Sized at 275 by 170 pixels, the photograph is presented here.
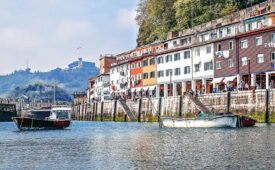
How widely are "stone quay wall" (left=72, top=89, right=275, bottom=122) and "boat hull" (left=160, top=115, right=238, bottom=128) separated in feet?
22.1

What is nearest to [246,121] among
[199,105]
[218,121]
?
[218,121]

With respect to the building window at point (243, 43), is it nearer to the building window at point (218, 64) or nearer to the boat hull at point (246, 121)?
Result: the building window at point (218, 64)

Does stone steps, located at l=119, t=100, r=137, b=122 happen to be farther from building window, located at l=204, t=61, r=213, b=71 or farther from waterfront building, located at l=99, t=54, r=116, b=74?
waterfront building, located at l=99, t=54, r=116, b=74

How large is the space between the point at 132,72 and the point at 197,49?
93.5 ft

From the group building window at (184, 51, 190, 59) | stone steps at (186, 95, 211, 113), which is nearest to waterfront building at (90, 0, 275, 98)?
building window at (184, 51, 190, 59)

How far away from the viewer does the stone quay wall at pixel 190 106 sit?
2484 inches

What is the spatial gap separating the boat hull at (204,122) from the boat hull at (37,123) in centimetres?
1716

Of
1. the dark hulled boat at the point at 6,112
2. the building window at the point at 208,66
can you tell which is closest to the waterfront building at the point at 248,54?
the building window at the point at 208,66

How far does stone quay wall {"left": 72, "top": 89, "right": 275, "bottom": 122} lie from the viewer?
6309cm

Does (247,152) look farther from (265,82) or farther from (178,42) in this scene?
(178,42)

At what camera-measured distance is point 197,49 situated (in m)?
90.8

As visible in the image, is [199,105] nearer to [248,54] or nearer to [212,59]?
[248,54]

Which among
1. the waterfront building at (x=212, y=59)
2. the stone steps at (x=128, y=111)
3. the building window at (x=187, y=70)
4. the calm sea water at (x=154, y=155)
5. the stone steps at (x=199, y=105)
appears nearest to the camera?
the calm sea water at (x=154, y=155)

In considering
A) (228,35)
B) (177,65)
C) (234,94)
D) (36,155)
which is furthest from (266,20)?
(36,155)
